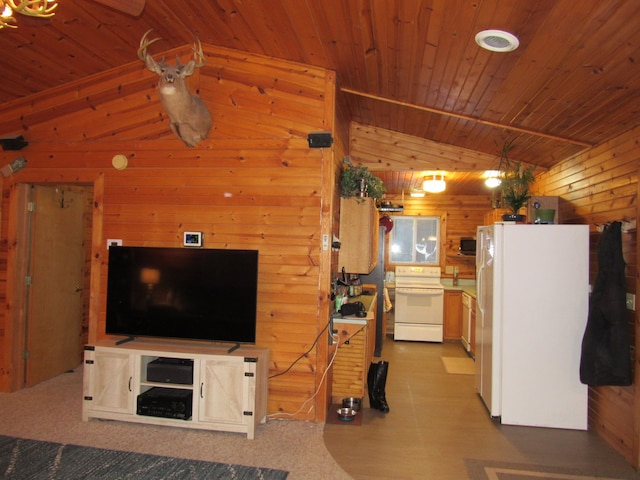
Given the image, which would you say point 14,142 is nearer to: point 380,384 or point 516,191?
point 380,384

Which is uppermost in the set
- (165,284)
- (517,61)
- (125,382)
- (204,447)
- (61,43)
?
(61,43)

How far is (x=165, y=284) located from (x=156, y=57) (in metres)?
2.03

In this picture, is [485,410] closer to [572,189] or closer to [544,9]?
[572,189]

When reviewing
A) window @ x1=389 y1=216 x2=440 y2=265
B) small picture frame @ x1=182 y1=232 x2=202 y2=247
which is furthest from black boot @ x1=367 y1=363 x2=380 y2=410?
window @ x1=389 y1=216 x2=440 y2=265

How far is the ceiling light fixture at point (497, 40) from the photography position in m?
2.35

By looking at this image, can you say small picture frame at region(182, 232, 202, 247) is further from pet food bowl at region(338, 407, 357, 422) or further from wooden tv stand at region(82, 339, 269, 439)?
pet food bowl at region(338, 407, 357, 422)

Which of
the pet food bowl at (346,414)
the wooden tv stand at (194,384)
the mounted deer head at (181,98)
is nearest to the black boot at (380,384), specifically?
the pet food bowl at (346,414)

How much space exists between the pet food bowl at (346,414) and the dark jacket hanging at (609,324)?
1.81 metres

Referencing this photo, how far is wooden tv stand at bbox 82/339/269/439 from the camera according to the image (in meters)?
3.28

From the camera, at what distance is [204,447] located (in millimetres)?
3137

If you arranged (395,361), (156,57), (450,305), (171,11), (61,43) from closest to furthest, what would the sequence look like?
1. (171,11)
2. (61,43)
3. (156,57)
4. (395,361)
5. (450,305)

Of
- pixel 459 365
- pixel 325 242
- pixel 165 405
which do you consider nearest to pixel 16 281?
pixel 165 405

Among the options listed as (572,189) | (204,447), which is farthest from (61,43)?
(572,189)

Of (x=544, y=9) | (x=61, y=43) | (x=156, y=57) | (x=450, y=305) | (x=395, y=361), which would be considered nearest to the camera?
(x=544, y=9)
